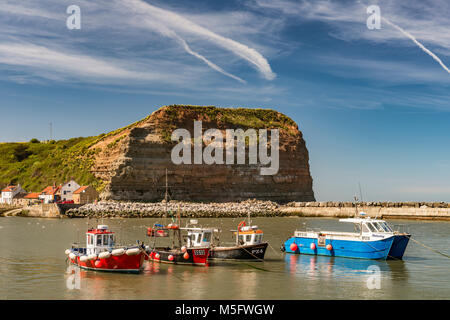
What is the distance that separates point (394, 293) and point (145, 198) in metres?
77.4

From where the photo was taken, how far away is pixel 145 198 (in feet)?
322

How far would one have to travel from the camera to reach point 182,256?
106ft

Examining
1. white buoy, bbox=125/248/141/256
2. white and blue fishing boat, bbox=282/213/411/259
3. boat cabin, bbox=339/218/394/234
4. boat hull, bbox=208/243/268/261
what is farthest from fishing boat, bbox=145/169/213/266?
boat cabin, bbox=339/218/394/234

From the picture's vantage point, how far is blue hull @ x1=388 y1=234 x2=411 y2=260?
114 feet

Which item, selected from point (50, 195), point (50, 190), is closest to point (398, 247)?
point (50, 195)

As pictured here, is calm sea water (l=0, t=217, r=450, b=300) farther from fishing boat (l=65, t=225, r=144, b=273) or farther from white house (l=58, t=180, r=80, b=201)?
white house (l=58, t=180, r=80, b=201)

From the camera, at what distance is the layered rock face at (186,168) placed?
325ft

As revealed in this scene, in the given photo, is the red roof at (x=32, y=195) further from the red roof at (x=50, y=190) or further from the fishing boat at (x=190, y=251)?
the fishing boat at (x=190, y=251)

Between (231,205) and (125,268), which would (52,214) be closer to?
(231,205)

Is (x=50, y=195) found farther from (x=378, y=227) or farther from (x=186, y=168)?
(x=378, y=227)

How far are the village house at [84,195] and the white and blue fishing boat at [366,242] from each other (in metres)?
64.9

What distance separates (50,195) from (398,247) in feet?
273

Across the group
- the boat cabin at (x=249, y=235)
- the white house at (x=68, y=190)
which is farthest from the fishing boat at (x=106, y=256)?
the white house at (x=68, y=190)
